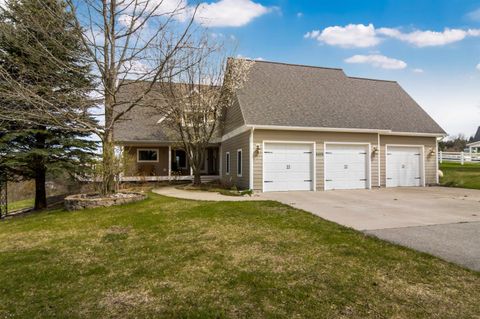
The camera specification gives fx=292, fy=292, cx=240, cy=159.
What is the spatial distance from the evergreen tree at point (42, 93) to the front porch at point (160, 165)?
15.1 feet

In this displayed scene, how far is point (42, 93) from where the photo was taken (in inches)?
462

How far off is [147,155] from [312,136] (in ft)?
34.3

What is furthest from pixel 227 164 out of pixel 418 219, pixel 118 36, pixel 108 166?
pixel 418 219

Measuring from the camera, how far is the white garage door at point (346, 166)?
44.2ft

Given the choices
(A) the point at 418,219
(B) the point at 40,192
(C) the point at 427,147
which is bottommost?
(A) the point at 418,219

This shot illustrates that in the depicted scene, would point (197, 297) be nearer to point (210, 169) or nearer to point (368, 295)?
point (368, 295)

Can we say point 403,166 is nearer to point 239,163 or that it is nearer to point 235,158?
point 239,163

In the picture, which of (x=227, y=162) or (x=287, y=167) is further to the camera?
(x=227, y=162)

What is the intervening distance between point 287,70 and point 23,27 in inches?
486

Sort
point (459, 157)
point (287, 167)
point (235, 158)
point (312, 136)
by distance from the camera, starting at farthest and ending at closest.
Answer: point (459, 157) → point (235, 158) → point (312, 136) → point (287, 167)

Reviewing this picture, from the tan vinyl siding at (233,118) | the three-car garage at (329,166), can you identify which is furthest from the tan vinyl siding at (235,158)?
the three-car garage at (329,166)

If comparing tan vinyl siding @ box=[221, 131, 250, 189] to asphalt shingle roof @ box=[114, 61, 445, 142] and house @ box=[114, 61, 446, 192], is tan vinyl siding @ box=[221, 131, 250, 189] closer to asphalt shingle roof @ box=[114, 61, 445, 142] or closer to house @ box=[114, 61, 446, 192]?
house @ box=[114, 61, 446, 192]

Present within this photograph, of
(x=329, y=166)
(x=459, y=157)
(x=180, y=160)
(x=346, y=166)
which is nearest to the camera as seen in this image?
(x=329, y=166)

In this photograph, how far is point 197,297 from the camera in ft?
10.9
